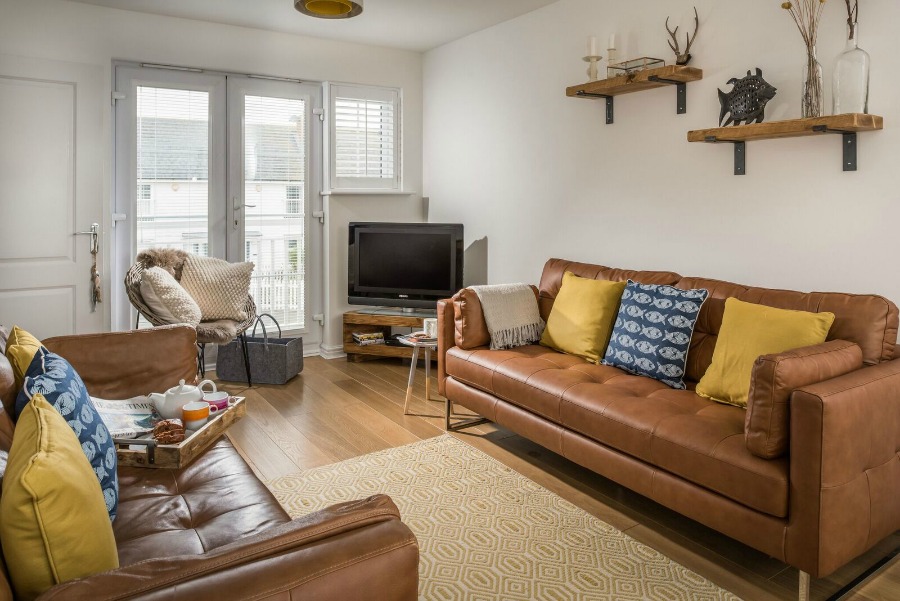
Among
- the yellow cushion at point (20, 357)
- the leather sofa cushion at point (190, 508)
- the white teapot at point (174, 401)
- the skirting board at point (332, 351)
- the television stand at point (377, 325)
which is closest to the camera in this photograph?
the leather sofa cushion at point (190, 508)

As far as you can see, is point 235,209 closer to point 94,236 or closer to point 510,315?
point 94,236

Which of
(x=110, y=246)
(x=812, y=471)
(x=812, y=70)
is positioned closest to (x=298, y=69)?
(x=110, y=246)

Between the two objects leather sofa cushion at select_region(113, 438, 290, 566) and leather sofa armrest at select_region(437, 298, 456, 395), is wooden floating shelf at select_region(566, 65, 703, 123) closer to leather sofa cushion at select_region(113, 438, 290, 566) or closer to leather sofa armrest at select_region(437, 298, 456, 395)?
leather sofa armrest at select_region(437, 298, 456, 395)

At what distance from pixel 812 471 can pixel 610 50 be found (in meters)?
2.60

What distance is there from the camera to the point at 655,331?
10.4 feet

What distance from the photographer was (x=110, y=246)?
15.4 feet

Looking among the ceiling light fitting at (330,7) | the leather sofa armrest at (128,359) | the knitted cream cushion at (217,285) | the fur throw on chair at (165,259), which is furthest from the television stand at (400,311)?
the leather sofa armrest at (128,359)

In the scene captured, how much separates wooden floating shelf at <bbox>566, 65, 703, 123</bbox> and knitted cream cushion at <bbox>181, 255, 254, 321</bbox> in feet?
8.20

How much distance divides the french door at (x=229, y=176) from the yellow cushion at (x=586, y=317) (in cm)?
258

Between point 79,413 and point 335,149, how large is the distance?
399cm

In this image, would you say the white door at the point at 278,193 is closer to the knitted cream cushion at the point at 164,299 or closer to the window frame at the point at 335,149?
the window frame at the point at 335,149

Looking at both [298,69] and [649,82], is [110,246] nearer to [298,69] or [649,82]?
[298,69]

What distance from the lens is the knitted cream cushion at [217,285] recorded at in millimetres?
4617

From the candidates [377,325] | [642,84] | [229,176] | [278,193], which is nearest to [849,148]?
[642,84]
